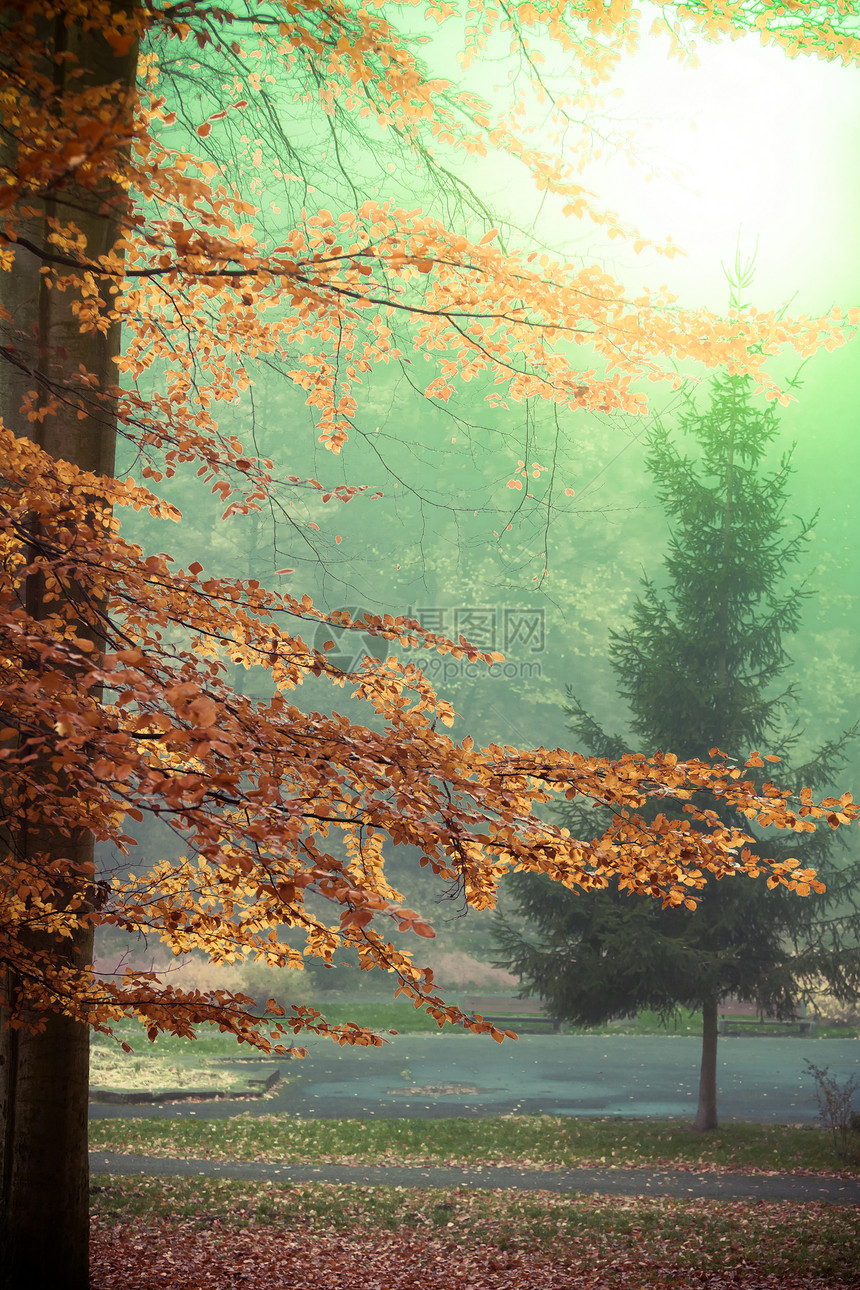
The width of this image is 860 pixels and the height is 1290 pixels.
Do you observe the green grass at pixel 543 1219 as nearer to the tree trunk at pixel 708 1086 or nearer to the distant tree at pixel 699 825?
the tree trunk at pixel 708 1086

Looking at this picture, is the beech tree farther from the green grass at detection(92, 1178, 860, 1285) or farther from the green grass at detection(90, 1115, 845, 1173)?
the green grass at detection(90, 1115, 845, 1173)

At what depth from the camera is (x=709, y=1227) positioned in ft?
24.6

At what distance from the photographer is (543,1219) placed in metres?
7.62

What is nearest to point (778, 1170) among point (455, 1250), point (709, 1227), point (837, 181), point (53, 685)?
point (709, 1227)

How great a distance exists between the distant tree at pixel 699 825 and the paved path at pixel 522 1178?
2.57 metres

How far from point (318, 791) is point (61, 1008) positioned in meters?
1.67

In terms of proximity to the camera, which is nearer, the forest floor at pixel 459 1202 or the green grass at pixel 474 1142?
the forest floor at pixel 459 1202

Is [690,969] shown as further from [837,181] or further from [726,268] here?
[837,181]

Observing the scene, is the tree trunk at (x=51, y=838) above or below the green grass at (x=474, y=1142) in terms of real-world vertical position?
above

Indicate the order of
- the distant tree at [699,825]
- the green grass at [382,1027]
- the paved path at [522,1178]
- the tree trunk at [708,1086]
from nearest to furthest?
the paved path at [522,1178], the tree trunk at [708,1086], the distant tree at [699,825], the green grass at [382,1027]

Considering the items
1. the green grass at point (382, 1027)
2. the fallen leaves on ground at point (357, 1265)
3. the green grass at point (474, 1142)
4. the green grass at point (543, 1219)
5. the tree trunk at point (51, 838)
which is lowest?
the green grass at point (382, 1027)

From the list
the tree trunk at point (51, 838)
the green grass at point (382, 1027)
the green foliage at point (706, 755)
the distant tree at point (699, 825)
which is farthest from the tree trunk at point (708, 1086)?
the tree trunk at point (51, 838)

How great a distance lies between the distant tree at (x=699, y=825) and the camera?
41.0 feet

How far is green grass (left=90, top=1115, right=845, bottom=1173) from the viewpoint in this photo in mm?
10180
